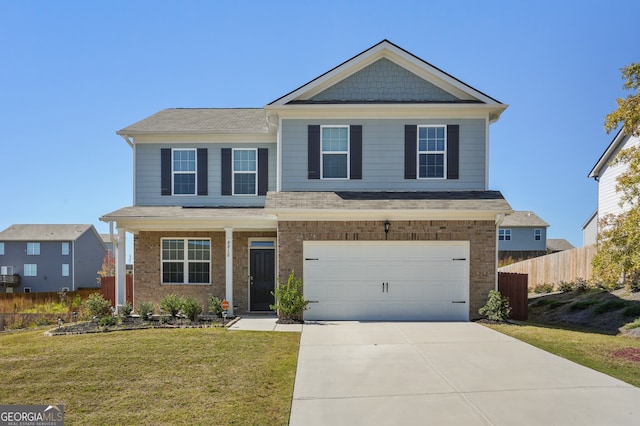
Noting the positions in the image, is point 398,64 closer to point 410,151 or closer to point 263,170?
point 410,151

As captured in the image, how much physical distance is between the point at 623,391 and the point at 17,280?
151ft

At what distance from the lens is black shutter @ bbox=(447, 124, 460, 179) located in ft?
44.5

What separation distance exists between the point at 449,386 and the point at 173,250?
1046 centimetres

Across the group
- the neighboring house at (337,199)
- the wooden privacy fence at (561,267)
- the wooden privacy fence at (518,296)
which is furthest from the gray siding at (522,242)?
the neighboring house at (337,199)

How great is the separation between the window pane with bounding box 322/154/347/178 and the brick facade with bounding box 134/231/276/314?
2.69m

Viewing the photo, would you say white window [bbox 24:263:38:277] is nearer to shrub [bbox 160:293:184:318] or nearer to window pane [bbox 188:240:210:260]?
window pane [bbox 188:240:210:260]

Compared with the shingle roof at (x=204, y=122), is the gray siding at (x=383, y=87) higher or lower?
higher

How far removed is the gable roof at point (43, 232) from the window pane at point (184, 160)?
101 feet

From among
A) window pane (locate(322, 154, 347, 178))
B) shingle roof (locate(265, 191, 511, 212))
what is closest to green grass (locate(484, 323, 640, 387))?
shingle roof (locate(265, 191, 511, 212))

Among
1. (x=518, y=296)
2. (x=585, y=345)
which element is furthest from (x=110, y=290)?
(x=585, y=345)

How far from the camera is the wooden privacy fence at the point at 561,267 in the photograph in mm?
17422

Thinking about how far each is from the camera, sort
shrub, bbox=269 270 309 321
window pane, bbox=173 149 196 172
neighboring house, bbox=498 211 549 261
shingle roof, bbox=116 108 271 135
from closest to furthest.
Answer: shrub, bbox=269 270 309 321
shingle roof, bbox=116 108 271 135
window pane, bbox=173 149 196 172
neighboring house, bbox=498 211 549 261

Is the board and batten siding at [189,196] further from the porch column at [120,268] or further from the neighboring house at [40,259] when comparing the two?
the neighboring house at [40,259]

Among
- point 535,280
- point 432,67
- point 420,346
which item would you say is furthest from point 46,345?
point 535,280
